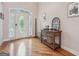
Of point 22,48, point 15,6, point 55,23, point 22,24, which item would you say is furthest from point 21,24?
point 55,23

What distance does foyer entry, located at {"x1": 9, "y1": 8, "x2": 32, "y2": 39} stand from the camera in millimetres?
2658

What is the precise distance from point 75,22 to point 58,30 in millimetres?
400

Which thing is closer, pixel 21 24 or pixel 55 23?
pixel 21 24

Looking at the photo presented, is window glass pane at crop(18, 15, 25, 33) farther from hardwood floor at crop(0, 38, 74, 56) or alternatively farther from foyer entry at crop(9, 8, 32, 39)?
hardwood floor at crop(0, 38, 74, 56)

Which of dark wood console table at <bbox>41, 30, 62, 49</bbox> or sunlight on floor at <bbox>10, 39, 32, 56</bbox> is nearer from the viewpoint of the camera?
sunlight on floor at <bbox>10, 39, 32, 56</bbox>

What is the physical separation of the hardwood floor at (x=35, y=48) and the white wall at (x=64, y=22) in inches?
8.2

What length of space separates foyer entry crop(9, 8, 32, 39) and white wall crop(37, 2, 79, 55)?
0.24 metres

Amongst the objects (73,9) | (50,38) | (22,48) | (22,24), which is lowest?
(22,48)

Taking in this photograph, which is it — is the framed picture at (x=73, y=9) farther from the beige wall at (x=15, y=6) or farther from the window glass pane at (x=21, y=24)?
the window glass pane at (x=21, y=24)

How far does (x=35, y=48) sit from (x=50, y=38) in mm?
447

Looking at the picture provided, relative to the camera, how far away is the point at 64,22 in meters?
2.91

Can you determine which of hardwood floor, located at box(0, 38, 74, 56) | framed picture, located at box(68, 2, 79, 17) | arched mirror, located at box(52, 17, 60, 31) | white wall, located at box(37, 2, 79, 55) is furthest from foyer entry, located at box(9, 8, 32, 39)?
framed picture, located at box(68, 2, 79, 17)

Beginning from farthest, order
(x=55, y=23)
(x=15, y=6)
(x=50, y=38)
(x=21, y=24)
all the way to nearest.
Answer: (x=50, y=38) → (x=55, y=23) → (x=21, y=24) → (x=15, y=6)

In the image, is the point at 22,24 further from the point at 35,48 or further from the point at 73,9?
the point at 73,9
